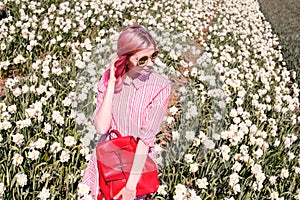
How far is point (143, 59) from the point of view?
2334 millimetres

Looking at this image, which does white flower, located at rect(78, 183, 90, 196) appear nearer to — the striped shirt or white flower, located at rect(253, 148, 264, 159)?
the striped shirt

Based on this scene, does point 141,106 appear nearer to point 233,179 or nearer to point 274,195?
point 233,179

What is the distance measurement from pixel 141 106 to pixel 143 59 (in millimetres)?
325

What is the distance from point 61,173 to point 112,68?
1.40 meters

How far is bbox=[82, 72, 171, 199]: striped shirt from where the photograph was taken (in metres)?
2.39

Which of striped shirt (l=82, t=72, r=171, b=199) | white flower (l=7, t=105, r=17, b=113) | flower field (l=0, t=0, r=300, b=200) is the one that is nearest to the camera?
striped shirt (l=82, t=72, r=171, b=199)

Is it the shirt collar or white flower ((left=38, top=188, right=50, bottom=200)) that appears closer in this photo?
the shirt collar

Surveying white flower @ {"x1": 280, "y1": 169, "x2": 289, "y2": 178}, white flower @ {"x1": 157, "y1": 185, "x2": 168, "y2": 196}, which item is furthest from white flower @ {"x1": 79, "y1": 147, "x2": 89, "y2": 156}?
white flower @ {"x1": 280, "y1": 169, "x2": 289, "y2": 178}

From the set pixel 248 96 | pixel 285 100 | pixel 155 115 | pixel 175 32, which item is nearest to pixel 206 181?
pixel 155 115

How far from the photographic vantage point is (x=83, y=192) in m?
2.99

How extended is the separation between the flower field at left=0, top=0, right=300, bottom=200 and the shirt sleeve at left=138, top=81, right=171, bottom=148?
91 centimetres

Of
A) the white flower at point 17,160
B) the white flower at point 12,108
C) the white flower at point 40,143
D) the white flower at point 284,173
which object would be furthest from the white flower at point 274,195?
the white flower at point 12,108

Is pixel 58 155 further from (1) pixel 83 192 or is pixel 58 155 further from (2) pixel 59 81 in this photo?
(2) pixel 59 81

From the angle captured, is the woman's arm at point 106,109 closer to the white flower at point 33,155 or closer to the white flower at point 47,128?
the white flower at point 33,155
